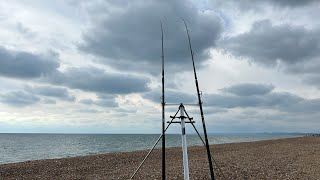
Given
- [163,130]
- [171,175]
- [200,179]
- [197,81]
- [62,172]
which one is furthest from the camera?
[62,172]

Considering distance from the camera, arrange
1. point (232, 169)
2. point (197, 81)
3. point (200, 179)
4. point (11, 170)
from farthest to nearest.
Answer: point (11, 170), point (232, 169), point (200, 179), point (197, 81)

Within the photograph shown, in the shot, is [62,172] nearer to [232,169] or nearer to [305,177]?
[232,169]

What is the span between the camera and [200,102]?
38.9 feet

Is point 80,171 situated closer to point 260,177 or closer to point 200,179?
point 200,179

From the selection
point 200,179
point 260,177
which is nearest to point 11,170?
point 200,179

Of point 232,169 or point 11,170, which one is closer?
point 232,169

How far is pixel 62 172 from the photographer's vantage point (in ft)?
85.6

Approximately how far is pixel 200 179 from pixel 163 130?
9436 millimetres

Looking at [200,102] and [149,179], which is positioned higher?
[200,102]

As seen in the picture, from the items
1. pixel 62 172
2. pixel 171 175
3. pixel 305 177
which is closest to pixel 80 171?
pixel 62 172

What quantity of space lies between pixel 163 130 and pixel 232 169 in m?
14.7

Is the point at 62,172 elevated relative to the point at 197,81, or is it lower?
lower

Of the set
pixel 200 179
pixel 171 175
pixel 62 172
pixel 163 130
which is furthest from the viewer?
pixel 62 172

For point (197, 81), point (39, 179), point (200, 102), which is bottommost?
point (39, 179)
